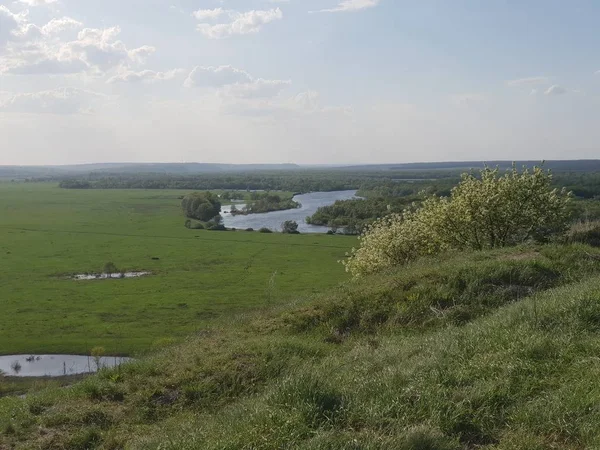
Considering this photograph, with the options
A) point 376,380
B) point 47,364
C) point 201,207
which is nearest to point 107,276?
point 47,364

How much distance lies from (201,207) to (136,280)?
61.1 metres

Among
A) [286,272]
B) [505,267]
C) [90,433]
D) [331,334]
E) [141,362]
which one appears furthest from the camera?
[286,272]

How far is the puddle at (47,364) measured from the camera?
1313 inches

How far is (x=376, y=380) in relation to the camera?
698 cm

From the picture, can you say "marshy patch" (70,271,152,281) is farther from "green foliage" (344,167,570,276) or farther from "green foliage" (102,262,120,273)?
"green foliage" (344,167,570,276)

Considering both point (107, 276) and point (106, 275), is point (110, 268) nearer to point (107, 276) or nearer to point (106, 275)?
point (106, 275)

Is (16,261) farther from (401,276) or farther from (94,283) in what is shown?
(401,276)

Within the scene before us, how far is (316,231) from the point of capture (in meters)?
106

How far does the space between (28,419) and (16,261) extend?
70694 millimetres

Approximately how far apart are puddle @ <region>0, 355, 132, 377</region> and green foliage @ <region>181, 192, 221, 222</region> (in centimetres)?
8324

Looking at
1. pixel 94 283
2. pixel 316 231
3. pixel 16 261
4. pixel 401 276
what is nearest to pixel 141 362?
pixel 401 276

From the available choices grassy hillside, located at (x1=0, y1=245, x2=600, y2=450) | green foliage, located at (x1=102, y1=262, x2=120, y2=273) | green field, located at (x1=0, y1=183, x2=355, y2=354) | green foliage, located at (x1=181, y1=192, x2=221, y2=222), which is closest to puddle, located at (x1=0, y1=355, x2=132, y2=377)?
green field, located at (x1=0, y1=183, x2=355, y2=354)

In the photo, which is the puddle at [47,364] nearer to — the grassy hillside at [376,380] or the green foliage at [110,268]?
the grassy hillside at [376,380]

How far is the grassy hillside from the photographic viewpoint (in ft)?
18.8
